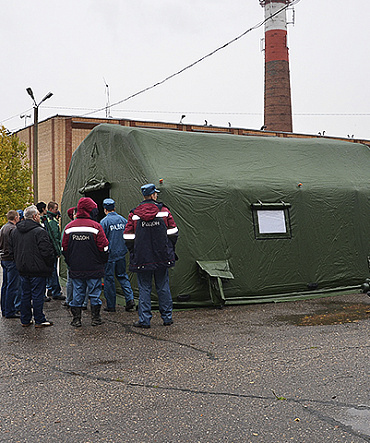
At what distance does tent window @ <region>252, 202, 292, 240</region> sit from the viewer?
9844mm

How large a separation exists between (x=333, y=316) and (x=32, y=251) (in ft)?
14.6

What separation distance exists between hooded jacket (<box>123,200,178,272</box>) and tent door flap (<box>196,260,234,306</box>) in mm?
1493

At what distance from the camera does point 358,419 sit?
4.10m

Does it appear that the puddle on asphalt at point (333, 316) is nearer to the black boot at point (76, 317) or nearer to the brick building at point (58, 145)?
the black boot at point (76, 317)

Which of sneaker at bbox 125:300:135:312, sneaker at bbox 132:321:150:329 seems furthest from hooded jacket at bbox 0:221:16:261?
sneaker at bbox 132:321:150:329

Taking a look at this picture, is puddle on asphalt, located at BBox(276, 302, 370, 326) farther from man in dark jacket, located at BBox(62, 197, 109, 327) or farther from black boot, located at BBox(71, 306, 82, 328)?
black boot, located at BBox(71, 306, 82, 328)

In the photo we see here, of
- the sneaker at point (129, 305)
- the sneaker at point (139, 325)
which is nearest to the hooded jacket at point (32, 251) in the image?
the sneaker at point (139, 325)

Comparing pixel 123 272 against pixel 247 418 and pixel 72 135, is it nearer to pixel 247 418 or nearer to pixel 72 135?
pixel 247 418

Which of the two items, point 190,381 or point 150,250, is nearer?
point 190,381

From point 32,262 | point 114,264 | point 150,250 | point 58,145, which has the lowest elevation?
point 114,264

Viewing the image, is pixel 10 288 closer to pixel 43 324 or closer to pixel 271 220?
pixel 43 324

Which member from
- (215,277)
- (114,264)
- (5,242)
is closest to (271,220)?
(215,277)

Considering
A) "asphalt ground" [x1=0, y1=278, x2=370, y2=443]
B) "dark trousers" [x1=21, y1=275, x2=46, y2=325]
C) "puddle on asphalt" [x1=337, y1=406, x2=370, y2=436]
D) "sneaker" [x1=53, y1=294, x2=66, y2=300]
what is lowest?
"sneaker" [x1=53, y1=294, x2=66, y2=300]

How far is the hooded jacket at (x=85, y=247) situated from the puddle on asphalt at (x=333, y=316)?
2750 millimetres
